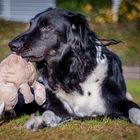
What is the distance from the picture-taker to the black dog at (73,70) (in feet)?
21.9

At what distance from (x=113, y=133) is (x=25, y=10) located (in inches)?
778

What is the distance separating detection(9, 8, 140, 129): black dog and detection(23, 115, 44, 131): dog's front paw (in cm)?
15

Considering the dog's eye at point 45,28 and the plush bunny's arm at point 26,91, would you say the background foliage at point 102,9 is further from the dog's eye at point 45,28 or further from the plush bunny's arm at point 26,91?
the plush bunny's arm at point 26,91

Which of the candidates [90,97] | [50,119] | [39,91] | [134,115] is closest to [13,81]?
[39,91]

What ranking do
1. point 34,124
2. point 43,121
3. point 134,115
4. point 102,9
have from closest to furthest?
point 34,124, point 43,121, point 134,115, point 102,9

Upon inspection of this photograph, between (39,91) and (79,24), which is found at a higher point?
(79,24)

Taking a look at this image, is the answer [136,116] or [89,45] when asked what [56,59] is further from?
[136,116]

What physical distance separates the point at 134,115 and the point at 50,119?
2.96 feet

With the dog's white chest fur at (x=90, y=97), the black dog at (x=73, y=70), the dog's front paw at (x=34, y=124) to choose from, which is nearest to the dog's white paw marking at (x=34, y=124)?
the dog's front paw at (x=34, y=124)

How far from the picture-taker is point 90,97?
6.88 m

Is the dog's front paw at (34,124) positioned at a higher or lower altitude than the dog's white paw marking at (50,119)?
higher

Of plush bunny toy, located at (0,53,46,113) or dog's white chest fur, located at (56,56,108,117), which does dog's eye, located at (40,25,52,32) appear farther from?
dog's white chest fur, located at (56,56,108,117)

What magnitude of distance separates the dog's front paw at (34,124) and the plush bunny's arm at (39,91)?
0.23 meters

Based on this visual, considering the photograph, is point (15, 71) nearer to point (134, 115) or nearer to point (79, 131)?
point (79, 131)
